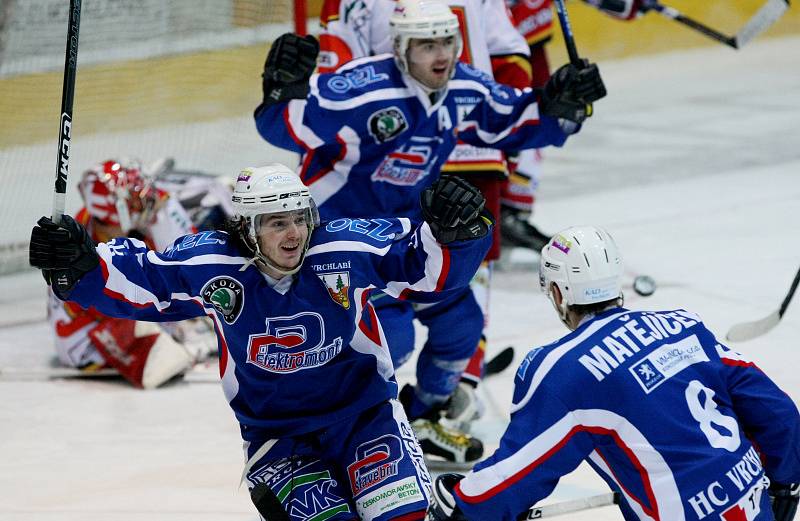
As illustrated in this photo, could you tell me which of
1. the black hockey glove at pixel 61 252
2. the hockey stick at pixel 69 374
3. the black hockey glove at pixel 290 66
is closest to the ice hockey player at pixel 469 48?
the black hockey glove at pixel 290 66

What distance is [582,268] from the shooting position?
3.04m

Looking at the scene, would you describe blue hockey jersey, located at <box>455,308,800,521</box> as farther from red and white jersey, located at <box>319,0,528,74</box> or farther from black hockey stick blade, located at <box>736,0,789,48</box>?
black hockey stick blade, located at <box>736,0,789,48</box>

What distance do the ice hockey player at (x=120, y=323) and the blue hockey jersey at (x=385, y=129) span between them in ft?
3.89

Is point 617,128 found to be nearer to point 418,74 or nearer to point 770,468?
point 418,74

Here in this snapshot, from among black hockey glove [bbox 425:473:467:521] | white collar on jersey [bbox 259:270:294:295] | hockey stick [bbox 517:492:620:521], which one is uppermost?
white collar on jersey [bbox 259:270:294:295]

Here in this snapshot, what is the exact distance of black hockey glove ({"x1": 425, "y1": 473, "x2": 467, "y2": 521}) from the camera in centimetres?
289

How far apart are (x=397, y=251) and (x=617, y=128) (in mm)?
6582

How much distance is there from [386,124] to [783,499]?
5.81 ft

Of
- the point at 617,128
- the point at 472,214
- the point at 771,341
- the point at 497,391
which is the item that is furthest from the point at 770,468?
the point at 617,128

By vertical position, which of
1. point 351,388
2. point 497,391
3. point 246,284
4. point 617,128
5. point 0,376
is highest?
point 246,284

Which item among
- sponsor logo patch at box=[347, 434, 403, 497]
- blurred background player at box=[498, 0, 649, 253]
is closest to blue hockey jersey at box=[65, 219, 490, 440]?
sponsor logo patch at box=[347, 434, 403, 497]

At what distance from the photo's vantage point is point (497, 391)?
5.16 m

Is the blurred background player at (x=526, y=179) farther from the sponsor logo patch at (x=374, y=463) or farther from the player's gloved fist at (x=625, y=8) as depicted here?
the sponsor logo patch at (x=374, y=463)

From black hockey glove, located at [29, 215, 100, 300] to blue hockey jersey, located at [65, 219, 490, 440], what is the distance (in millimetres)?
39
